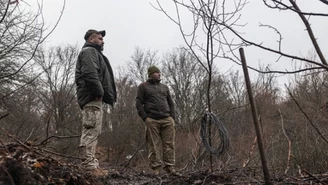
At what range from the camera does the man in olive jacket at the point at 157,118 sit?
627 centimetres

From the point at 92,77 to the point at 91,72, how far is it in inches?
2.9

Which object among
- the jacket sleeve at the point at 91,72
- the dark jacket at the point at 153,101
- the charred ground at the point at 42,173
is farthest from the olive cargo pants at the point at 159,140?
the charred ground at the point at 42,173

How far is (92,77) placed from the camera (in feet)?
16.4

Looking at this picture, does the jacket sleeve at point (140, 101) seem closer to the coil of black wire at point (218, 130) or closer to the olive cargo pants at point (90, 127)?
the olive cargo pants at point (90, 127)

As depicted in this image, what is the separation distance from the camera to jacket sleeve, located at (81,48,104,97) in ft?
16.4

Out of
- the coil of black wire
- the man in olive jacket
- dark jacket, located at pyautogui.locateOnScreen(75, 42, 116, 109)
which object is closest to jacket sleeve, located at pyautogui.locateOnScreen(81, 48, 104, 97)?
dark jacket, located at pyautogui.locateOnScreen(75, 42, 116, 109)

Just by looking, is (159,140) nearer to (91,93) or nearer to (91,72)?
(91,93)

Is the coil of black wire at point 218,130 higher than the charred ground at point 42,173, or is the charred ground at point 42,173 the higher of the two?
the coil of black wire at point 218,130

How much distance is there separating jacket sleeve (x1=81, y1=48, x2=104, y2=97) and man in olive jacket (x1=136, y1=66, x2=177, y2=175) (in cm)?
151

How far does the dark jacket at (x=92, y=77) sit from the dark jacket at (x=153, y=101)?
1.05m

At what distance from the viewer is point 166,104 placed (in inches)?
259

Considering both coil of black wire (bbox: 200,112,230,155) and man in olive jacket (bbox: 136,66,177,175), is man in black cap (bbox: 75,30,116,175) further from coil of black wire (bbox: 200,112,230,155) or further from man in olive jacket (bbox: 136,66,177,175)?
coil of black wire (bbox: 200,112,230,155)

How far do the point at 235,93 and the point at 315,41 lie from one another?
29.8 meters

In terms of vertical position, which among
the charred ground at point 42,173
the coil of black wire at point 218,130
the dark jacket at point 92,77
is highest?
the dark jacket at point 92,77
